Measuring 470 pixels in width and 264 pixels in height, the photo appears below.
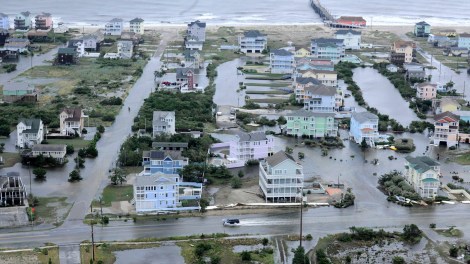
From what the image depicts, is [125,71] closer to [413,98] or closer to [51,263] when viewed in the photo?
[413,98]

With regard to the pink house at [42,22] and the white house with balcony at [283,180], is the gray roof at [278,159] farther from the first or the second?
the pink house at [42,22]

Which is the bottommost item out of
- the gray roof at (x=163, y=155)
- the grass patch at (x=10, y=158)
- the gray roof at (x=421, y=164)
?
the grass patch at (x=10, y=158)

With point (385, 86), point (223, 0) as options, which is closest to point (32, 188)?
point (385, 86)

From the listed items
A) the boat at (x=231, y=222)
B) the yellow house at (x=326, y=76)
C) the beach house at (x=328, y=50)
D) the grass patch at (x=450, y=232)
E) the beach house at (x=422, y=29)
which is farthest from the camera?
the beach house at (x=422, y=29)

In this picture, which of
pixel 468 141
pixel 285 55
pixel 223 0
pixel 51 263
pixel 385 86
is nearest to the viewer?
pixel 51 263

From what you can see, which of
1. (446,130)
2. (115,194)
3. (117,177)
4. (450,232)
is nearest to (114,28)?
(446,130)

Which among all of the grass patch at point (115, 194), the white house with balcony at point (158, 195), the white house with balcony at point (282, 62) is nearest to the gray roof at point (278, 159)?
the white house with balcony at point (158, 195)

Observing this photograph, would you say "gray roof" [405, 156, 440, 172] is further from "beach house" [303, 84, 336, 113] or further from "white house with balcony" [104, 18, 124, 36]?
"white house with balcony" [104, 18, 124, 36]
